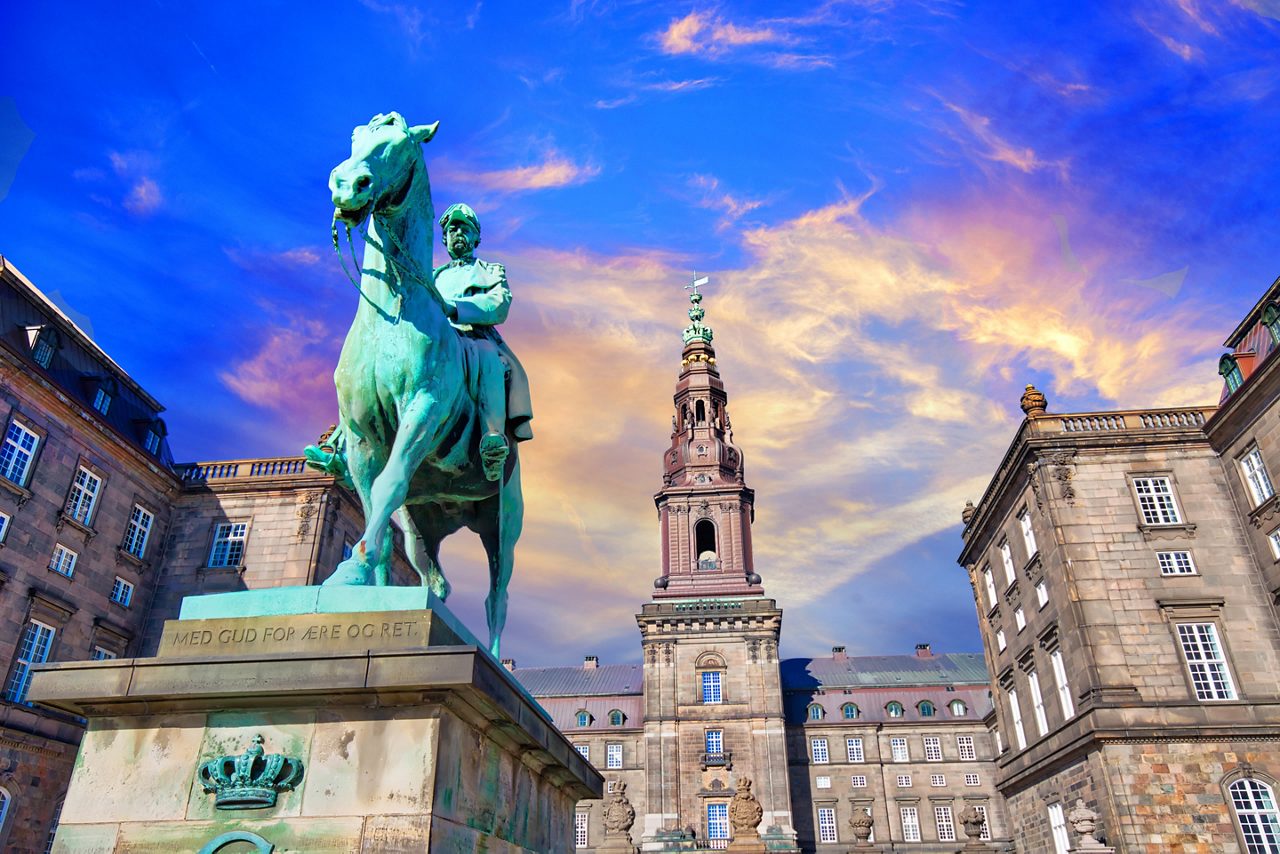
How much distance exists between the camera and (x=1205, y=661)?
30328 millimetres

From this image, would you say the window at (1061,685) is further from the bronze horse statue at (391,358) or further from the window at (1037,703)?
the bronze horse statue at (391,358)

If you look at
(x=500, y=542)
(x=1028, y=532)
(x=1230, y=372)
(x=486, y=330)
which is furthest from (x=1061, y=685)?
(x=486, y=330)

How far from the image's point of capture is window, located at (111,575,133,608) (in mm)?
31734

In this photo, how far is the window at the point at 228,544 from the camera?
115 ft

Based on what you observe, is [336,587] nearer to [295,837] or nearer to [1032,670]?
[295,837]

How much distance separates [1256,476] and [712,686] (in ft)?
140

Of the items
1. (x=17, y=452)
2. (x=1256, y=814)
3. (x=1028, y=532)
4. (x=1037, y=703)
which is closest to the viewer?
(x=17, y=452)

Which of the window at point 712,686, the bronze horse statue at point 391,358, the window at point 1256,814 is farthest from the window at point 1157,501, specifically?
the window at point 712,686

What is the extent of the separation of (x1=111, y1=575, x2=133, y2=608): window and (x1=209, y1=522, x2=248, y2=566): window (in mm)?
3056

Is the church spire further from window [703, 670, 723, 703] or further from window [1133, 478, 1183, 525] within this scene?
window [1133, 478, 1183, 525]

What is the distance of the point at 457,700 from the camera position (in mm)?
5035

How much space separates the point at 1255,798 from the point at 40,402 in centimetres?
4180

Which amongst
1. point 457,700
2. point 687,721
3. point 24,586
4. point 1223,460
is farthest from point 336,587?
point 687,721

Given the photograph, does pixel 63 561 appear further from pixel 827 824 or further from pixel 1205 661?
pixel 827 824
